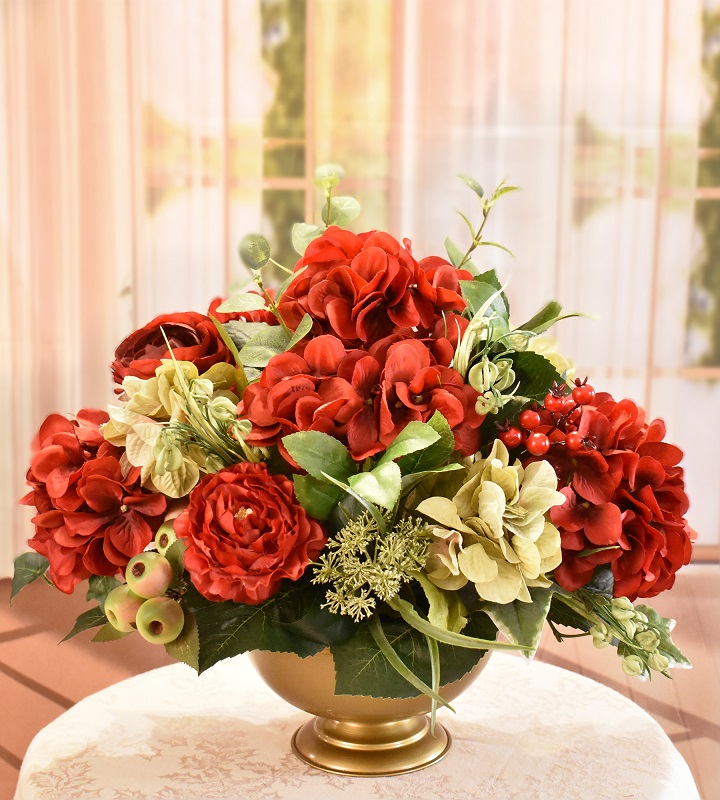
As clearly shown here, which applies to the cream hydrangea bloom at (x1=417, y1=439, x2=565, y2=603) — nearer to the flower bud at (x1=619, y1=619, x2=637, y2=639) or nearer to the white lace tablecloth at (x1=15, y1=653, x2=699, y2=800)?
the flower bud at (x1=619, y1=619, x2=637, y2=639)

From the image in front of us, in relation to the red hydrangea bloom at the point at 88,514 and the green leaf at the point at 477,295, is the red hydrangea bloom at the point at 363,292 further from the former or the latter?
the red hydrangea bloom at the point at 88,514

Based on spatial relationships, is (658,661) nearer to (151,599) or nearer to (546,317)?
(546,317)

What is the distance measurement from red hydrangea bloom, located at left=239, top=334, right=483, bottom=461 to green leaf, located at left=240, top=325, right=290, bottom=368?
0.18 feet

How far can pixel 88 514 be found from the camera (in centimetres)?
95

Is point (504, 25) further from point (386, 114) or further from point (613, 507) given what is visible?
point (613, 507)

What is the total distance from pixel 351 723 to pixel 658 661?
1.05 feet

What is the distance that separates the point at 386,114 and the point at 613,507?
266 centimetres

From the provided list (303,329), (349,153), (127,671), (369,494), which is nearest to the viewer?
(369,494)

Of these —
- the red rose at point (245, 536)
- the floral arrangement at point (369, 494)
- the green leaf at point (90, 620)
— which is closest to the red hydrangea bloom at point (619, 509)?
the floral arrangement at point (369, 494)

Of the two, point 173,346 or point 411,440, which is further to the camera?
point 173,346

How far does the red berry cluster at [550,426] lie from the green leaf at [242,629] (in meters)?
0.24

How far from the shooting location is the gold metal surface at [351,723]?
3.29 ft

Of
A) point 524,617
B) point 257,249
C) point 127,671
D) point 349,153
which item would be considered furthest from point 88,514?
point 349,153

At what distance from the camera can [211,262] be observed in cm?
339
